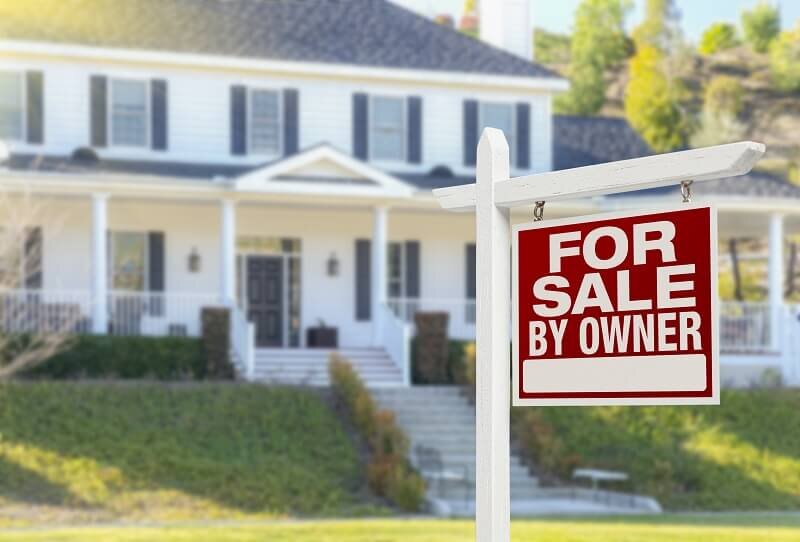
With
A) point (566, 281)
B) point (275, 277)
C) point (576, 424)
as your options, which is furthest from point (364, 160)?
point (566, 281)

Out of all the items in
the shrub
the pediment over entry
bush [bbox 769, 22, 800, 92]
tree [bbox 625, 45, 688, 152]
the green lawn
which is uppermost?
bush [bbox 769, 22, 800, 92]

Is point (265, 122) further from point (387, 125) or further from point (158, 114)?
point (387, 125)

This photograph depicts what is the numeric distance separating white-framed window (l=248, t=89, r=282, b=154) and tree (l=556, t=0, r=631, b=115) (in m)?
47.5

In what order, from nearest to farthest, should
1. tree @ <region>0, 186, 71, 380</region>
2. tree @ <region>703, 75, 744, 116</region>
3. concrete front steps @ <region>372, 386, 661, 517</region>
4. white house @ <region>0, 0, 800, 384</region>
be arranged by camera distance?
concrete front steps @ <region>372, 386, 661, 517</region> < tree @ <region>0, 186, 71, 380</region> < white house @ <region>0, 0, 800, 384</region> < tree @ <region>703, 75, 744, 116</region>

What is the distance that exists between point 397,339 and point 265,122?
5.20m

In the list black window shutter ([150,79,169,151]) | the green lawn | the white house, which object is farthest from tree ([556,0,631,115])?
the green lawn

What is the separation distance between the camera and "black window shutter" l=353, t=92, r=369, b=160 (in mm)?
29281

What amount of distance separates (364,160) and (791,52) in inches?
2337

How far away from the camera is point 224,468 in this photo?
21.1m

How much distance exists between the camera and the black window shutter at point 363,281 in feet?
95.2

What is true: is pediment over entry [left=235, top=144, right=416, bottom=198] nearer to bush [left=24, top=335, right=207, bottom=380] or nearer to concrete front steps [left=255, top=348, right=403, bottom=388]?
concrete front steps [left=255, top=348, right=403, bottom=388]

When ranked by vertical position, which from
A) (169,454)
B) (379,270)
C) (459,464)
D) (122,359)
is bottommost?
(459,464)

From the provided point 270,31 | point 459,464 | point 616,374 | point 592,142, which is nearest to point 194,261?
point 270,31

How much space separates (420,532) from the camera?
16.7 m
